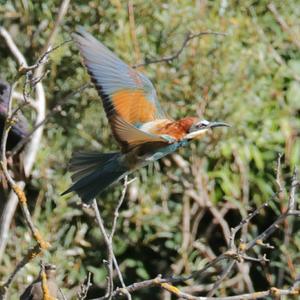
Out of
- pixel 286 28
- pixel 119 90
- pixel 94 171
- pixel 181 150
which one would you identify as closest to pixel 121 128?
pixel 94 171

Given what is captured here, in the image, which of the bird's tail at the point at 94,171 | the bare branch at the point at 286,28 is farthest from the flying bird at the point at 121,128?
the bare branch at the point at 286,28

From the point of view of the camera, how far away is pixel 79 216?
18.2 feet

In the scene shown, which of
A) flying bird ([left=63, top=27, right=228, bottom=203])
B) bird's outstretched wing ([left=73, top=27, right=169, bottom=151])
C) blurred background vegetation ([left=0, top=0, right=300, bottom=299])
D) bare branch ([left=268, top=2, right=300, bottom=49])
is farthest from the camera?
bare branch ([left=268, top=2, right=300, bottom=49])

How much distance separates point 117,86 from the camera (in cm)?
382

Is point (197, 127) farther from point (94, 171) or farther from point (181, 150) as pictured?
point (181, 150)

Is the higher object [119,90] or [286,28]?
[119,90]

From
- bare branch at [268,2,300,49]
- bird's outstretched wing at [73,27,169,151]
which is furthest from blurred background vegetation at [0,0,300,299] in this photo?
bird's outstretched wing at [73,27,169,151]

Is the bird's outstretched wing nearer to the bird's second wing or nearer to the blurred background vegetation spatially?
the bird's second wing

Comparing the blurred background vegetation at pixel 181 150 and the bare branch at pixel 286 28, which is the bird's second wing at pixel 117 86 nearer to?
the blurred background vegetation at pixel 181 150

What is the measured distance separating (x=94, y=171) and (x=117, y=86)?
353mm

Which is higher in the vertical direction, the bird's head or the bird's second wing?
the bird's second wing

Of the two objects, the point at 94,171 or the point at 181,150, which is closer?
the point at 94,171

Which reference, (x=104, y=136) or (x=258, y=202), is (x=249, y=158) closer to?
(x=258, y=202)

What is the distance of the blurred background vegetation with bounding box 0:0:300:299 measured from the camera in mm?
5367
